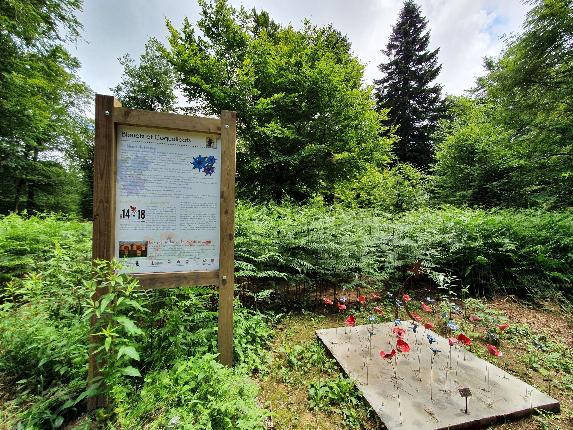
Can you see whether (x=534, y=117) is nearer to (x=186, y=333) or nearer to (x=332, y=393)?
(x=332, y=393)

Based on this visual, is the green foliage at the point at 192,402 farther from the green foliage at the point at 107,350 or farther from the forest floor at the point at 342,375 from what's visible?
the forest floor at the point at 342,375

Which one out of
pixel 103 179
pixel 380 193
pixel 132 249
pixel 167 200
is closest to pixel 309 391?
pixel 132 249

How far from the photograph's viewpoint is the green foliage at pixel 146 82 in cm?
1819

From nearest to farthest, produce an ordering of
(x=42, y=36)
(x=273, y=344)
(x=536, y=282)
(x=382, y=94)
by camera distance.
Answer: (x=273, y=344) → (x=536, y=282) → (x=42, y=36) → (x=382, y=94)

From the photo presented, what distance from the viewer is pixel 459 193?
462 inches

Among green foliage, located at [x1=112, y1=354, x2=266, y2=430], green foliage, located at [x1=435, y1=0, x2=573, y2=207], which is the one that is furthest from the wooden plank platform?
green foliage, located at [x1=435, y1=0, x2=573, y2=207]

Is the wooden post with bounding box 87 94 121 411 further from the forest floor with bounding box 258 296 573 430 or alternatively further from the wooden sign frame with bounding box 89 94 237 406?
the forest floor with bounding box 258 296 573 430

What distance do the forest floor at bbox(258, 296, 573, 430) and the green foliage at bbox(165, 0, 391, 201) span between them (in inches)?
243

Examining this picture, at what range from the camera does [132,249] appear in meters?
2.17

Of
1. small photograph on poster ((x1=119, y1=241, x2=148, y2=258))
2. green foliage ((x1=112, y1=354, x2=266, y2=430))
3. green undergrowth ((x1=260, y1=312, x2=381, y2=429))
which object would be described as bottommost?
green undergrowth ((x1=260, y1=312, x2=381, y2=429))

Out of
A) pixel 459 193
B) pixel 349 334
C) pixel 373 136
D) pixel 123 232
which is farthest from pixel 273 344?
pixel 459 193

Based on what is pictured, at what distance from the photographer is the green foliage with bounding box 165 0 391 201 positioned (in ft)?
29.1

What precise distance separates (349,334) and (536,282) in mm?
4076

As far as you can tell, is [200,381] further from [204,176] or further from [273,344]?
[204,176]
